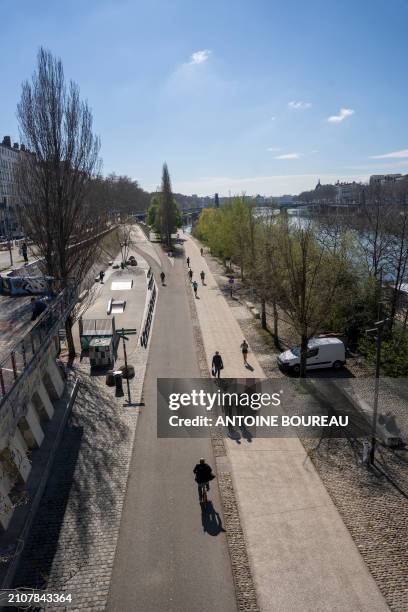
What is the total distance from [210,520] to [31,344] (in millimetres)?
6742

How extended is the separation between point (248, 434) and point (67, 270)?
40.4ft

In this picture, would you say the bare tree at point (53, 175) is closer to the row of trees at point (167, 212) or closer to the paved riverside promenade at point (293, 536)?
the paved riverside promenade at point (293, 536)

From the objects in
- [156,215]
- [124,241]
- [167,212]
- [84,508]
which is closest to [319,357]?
[84,508]

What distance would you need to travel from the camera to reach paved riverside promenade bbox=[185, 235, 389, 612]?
8680 mm

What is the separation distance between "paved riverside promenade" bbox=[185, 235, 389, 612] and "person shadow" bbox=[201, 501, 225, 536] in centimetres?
60

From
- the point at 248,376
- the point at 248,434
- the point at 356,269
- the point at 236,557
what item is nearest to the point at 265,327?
the point at 356,269

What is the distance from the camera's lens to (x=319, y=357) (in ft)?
67.5

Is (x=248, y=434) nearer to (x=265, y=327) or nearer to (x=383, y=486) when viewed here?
(x=383, y=486)

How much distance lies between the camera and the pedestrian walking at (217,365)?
→ 1919 cm

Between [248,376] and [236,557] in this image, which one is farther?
[248,376]

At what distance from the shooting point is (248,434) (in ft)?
49.4

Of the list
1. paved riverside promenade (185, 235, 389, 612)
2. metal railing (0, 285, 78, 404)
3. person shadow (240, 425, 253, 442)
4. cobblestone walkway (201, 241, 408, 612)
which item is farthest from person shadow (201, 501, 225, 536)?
metal railing (0, 285, 78, 404)

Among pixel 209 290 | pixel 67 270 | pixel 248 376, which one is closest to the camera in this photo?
pixel 248 376

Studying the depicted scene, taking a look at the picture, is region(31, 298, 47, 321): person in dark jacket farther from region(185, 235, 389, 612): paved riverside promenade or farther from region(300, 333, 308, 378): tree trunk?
region(300, 333, 308, 378): tree trunk
